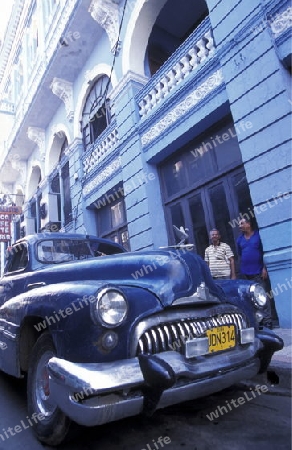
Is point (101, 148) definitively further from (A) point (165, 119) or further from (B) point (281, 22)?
(B) point (281, 22)

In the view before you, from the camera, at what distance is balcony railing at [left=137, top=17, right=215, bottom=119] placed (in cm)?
577

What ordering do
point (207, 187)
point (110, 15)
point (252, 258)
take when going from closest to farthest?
point (252, 258), point (207, 187), point (110, 15)

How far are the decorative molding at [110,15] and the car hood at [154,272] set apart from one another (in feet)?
24.5

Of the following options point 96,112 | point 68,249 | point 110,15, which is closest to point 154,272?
point 68,249

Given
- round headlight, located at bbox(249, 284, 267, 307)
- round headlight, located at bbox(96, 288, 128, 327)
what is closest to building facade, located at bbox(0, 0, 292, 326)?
round headlight, located at bbox(249, 284, 267, 307)

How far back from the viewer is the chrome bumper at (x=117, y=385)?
4.99 ft

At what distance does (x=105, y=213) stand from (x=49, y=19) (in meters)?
8.13

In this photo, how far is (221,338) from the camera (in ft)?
6.53

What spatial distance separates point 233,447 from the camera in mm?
1771

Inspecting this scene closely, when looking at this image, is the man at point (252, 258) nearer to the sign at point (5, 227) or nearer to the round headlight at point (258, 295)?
the round headlight at point (258, 295)

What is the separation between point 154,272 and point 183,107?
4.76 m

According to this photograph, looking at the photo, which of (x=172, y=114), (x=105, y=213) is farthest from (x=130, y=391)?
(x=105, y=213)

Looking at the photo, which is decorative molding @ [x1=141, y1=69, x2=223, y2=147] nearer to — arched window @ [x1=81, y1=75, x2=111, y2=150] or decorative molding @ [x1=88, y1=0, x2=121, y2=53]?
arched window @ [x1=81, y1=75, x2=111, y2=150]

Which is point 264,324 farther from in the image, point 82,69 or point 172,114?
point 82,69
